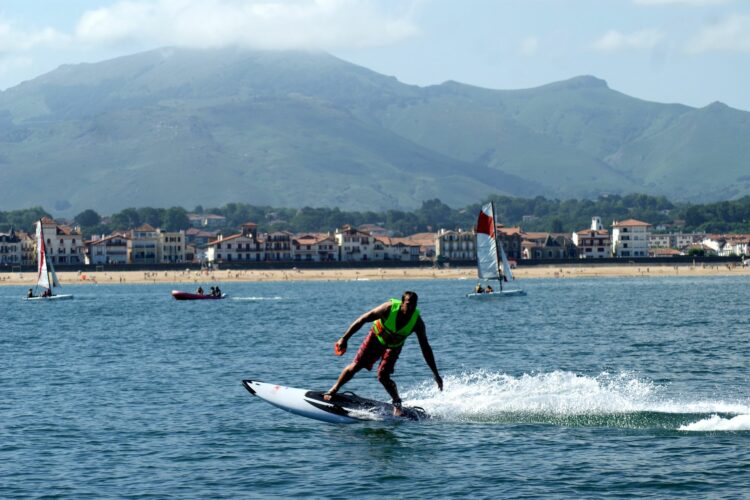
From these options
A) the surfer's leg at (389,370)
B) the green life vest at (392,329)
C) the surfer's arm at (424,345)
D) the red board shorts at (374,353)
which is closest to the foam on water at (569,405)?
the surfer's leg at (389,370)

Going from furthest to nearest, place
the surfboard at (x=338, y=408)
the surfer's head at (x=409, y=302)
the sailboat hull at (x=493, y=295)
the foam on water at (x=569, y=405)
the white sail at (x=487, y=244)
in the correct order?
the sailboat hull at (x=493, y=295), the white sail at (x=487, y=244), the foam on water at (x=569, y=405), the surfboard at (x=338, y=408), the surfer's head at (x=409, y=302)

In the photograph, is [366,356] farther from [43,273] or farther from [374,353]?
[43,273]

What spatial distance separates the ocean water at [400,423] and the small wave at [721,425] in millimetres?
65

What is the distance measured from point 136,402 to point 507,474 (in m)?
15.0

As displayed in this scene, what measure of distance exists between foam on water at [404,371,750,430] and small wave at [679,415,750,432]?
0.08ft

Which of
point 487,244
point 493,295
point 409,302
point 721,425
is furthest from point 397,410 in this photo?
point 493,295

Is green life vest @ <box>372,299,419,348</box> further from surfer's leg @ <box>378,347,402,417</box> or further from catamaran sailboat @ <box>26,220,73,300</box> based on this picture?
catamaran sailboat @ <box>26,220,73,300</box>

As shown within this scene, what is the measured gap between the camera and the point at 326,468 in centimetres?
2697

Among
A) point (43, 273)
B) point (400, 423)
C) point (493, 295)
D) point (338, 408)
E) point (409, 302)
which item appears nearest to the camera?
point (409, 302)

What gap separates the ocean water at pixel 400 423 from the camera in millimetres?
25703

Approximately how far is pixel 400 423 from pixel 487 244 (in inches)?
3193

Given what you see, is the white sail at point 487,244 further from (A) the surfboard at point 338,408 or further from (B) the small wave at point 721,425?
(B) the small wave at point 721,425

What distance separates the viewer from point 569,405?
3306cm

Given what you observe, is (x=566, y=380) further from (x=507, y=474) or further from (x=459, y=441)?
(x=507, y=474)
